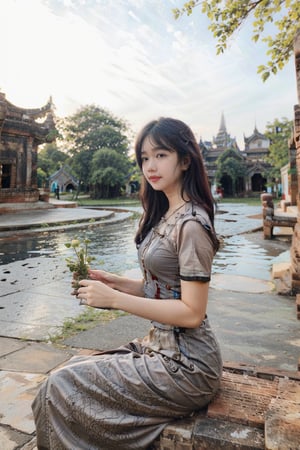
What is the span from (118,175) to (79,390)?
124ft

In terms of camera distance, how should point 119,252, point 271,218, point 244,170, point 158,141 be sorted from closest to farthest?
point 158,141 → point 119,252 → point 271,218 → point 244,170

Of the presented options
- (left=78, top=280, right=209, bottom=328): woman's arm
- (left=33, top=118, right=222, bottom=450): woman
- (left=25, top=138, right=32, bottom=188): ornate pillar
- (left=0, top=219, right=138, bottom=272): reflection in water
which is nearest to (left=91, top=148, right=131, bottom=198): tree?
(left=25, top=138, right=32, bottom=188): ornate pillar

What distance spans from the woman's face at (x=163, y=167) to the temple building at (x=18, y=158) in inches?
700

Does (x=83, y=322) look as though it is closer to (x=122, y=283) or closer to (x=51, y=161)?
(x=122, y=283)

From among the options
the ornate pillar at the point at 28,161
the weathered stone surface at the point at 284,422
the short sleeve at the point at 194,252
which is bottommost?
the weathered stone surface at the point at 284,422

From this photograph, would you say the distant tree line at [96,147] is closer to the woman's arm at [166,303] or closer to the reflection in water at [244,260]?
the reflection in water at [244,260]

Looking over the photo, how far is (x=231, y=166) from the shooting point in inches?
1580

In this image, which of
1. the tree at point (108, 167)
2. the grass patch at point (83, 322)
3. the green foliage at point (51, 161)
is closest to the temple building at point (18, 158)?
the grass patch at point (83, 322)

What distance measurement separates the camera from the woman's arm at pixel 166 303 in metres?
1.40

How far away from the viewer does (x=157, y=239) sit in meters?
1.58

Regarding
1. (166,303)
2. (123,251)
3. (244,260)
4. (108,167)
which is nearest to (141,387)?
(166,303)

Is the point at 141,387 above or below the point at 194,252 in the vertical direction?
below

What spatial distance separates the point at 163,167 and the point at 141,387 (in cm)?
96

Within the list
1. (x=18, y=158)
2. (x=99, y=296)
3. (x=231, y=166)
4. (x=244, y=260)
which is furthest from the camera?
(x=231, y=166)
